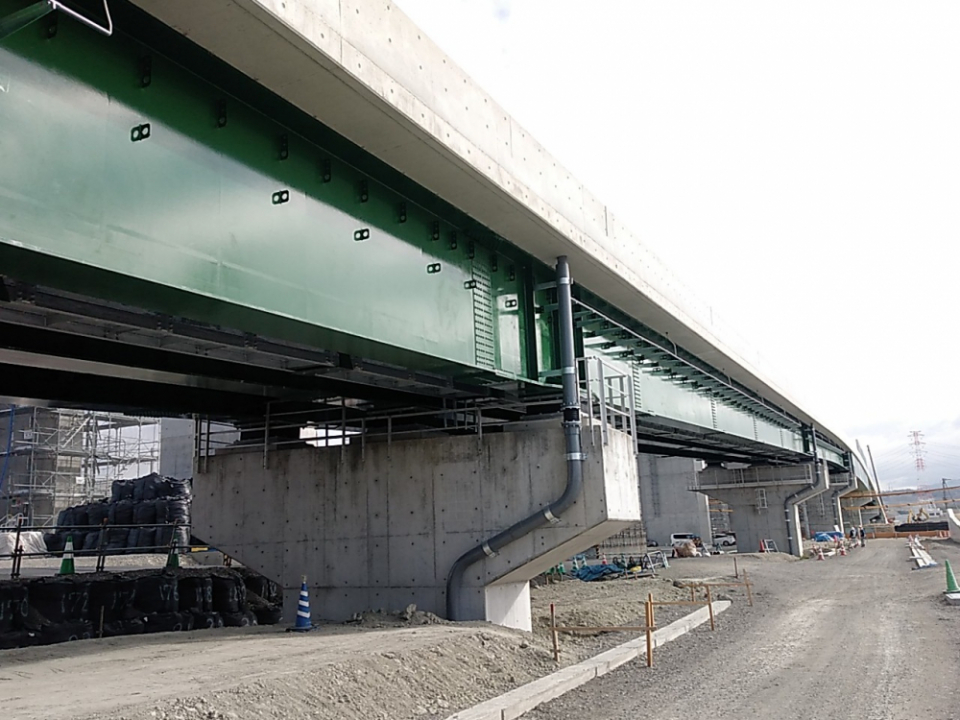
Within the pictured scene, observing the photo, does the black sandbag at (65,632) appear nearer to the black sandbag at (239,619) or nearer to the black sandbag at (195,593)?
the black sandbag at (195,593)

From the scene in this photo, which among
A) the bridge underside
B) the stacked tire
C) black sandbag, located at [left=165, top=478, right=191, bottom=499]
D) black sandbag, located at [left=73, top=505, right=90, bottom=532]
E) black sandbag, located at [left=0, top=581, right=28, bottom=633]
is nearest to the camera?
the bridge underside

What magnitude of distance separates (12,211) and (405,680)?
627 centimetres

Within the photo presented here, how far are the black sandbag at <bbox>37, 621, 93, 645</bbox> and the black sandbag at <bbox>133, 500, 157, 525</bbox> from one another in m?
17.8

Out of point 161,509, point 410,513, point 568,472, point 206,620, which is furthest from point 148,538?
point 568,472

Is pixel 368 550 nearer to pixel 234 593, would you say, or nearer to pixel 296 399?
pixel 296 399

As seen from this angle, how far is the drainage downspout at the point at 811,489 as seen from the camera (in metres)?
41.0

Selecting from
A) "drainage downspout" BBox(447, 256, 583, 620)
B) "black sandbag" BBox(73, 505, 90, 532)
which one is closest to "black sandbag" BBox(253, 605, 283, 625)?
"drainage downspout" BBox(447, 256, 583, 620)

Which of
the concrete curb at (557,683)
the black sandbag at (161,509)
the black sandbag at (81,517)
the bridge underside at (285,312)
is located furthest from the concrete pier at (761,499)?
the concrete curb at (557,683)

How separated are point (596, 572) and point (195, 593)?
66.2ft

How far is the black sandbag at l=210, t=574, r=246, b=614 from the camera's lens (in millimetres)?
16016

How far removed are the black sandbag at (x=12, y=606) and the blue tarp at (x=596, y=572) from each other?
2298cm

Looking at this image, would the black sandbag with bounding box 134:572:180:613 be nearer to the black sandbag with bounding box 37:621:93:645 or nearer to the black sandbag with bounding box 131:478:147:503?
the black sandbag with bounding box 37:621:93:645

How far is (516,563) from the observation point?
12.5m

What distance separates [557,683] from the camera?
10.1m
